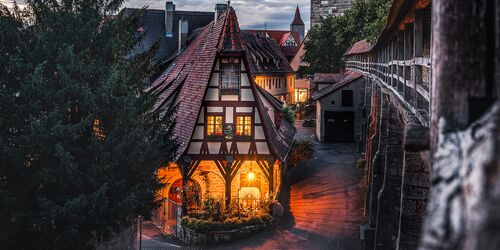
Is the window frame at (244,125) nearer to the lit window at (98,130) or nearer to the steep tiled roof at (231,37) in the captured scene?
the steep tiled roof at (231,37)

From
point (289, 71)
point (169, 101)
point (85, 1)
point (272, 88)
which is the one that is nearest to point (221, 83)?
point (169, 101)

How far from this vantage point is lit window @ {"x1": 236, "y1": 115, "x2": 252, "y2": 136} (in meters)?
21.4

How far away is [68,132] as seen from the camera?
1242cm

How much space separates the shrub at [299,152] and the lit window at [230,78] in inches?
407

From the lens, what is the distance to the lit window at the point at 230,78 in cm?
2117

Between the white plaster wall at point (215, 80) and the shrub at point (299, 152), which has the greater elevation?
the white plaster wall at point (215, 80)

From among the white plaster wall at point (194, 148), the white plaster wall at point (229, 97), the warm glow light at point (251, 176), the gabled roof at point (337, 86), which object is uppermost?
the gabled roof at point (337, 86)

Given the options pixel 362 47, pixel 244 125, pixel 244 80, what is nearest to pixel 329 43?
pixel 362 47

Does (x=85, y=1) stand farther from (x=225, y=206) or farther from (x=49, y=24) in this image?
(x=225, y=206)

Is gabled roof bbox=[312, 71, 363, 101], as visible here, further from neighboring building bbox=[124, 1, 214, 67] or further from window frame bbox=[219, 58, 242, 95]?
window frame bbox=[219, 58, 242, 95]

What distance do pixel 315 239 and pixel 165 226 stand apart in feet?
20.7

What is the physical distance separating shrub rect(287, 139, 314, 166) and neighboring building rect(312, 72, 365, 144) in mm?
7365

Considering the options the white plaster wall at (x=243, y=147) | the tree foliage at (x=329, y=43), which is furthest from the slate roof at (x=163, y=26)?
the white plaster wall at (x=243, y=147)

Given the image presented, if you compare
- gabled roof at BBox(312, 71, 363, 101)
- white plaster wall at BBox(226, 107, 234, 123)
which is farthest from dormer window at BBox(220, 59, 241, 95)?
gabled roof at BBox(312, 71, 363, 101)
